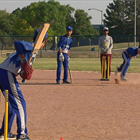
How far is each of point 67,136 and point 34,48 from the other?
1.74 metres

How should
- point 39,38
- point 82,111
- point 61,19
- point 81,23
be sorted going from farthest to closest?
point 81,23, point 61,19, point 82,111, point 39,38

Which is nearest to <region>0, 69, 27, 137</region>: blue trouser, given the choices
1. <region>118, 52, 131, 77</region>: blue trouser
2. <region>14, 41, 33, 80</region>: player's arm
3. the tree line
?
<region>14, 41, 33, 80</region>: player's arm

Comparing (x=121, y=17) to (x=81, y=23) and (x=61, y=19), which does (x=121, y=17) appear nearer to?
(x=81, y=23)

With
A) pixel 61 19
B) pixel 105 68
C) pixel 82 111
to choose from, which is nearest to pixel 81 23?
pixel 61 19

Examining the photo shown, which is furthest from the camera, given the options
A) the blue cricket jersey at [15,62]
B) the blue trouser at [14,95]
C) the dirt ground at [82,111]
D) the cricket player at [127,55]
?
the cricket player at [127,55]

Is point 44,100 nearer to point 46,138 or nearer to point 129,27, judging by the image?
point 46,138

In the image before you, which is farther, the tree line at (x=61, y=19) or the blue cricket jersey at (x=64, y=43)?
the tree line at (x=61, y=19)

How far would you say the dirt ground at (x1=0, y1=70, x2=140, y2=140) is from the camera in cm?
728

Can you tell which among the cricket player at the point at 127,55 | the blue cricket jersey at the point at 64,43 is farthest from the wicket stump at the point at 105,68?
the blue cricket jersey at the point at 64,43

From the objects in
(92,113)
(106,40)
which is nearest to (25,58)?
(92,113)

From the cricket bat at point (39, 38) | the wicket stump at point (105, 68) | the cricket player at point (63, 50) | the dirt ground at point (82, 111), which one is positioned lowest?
the dirt ground at point (82, 111)

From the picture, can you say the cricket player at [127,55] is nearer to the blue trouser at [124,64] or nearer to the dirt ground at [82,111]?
the blue trouser at [124,64]

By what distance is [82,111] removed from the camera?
9359mm

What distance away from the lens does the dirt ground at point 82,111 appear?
7.28 meters
